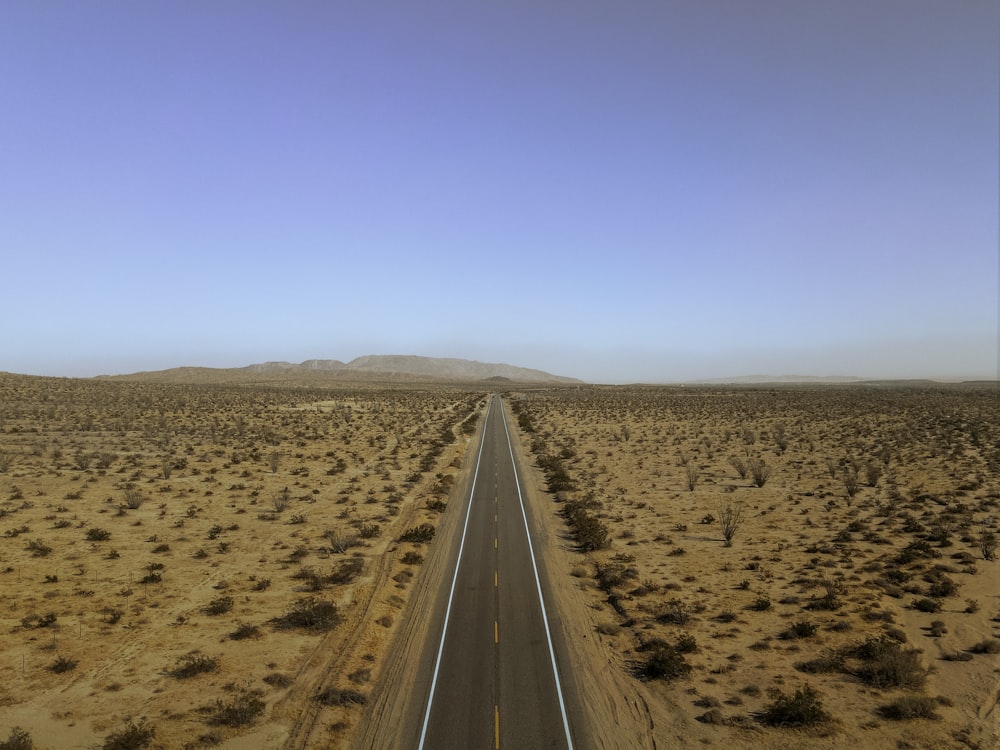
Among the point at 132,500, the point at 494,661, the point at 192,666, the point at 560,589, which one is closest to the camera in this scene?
the point at 192,666

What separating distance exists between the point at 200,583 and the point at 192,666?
7354 mm

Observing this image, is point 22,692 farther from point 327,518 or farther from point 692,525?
point 692,525

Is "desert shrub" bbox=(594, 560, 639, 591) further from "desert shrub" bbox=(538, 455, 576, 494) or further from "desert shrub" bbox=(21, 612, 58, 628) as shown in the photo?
"desert shrub" bbox=(21, 612, 58, 628)

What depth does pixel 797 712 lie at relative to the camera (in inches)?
564

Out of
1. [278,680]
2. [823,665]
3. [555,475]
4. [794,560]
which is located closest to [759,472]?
[555,475]

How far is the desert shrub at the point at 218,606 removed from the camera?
2038 cm

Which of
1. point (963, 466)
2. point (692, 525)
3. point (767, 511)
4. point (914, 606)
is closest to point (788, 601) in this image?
point (914, 606)

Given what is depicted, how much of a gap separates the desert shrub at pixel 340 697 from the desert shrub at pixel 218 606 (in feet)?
23.5

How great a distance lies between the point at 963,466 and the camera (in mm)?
42312

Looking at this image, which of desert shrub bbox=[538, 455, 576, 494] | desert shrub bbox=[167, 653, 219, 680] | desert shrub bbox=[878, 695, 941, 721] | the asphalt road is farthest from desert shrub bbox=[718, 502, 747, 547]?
desert shrub bbox=[167, 653, 219, 680]

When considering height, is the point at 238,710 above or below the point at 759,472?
below

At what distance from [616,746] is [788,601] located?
11.7 meters

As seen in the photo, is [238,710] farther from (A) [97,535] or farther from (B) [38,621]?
(A) [97,535]

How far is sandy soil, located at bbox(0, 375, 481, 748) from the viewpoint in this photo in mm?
14672
